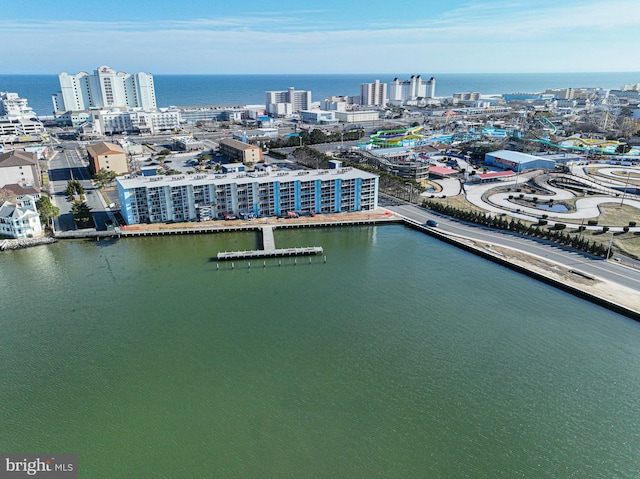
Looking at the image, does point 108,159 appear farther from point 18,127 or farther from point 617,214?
point 617,214

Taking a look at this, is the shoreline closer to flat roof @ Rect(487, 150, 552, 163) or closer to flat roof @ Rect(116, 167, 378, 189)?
flat roof @ Rect(116, 167, 378, 189)

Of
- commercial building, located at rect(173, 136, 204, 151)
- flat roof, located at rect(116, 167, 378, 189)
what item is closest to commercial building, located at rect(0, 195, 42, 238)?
flat roof, located at rect(116, 167, 378, 189)

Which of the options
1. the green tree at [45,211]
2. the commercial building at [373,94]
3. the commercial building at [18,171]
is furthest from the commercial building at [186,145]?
the commercial building at [373,94]

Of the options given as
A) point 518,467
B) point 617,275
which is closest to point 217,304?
point 518,467

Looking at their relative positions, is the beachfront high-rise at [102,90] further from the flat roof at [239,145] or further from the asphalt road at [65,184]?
the flat roof at [239,145]

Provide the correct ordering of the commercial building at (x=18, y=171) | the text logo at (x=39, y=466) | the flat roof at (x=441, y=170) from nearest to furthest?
the text logo at (x=39, y=466)
the commercial building at (x=18, y=171)
the flat roof at (x=441, y=170)

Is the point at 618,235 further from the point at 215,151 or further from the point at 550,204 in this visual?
the point at 215,151
